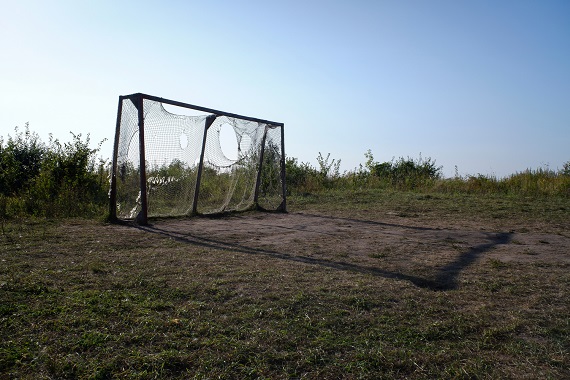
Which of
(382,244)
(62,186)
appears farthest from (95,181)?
(382,244)

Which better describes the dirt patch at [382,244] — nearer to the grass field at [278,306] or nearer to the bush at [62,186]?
the grass field at [278,306]

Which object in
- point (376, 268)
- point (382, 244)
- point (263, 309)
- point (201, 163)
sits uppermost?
point (201, 163)

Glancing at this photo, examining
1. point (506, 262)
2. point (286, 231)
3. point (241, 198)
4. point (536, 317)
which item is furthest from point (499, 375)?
point (241, 198)

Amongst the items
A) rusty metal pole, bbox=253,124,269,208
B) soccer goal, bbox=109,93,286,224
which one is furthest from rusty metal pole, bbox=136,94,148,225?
rusty metal pole, bbox=253,124,269,208

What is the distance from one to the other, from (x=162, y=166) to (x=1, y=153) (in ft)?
16.7

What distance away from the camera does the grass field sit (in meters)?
2.57

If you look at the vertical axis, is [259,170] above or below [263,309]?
above

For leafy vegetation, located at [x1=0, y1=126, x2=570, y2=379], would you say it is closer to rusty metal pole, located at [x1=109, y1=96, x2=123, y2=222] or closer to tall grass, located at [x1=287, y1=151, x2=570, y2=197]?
rusty metal pole, located at [x1=109, y1=96, x2=123, y2=222]

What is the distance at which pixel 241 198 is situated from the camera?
412 inches

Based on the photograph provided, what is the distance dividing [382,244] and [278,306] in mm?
2942

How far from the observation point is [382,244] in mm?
6074

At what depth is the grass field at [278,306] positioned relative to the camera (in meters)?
2.57

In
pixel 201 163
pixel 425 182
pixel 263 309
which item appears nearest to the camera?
pixel 263 309

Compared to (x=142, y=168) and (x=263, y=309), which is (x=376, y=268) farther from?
(x=142, y=168)
